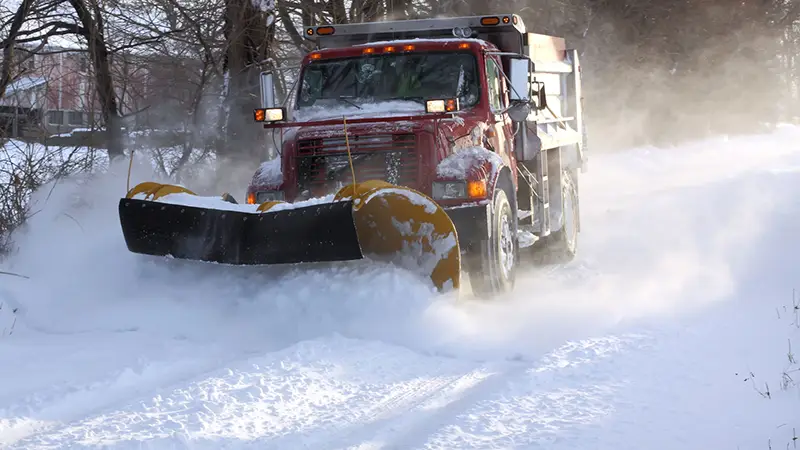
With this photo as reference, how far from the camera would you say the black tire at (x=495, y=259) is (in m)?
7.88

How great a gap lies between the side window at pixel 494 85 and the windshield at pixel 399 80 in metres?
0.19

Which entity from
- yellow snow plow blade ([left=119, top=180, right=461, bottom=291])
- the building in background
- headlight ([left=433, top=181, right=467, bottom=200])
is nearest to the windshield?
headlight ([left=433, top=181, right=467, bottom=200])

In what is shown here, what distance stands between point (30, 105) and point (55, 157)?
701mm

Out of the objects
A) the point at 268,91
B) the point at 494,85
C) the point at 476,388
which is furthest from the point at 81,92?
the point at 476,388

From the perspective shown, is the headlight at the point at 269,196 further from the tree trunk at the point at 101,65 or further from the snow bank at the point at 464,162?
the tree trunk at the point at 101,65

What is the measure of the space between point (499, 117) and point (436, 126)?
1.12 m

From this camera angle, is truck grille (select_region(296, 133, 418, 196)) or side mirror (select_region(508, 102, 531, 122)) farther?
side mirror (select_region(508, 102, 531, 122))

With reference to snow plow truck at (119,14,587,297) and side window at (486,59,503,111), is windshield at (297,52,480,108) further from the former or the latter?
side window at (486,59,503,111)

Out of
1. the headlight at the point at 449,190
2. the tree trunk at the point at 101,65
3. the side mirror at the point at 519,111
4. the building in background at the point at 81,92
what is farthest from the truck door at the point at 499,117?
the tree trunk at the point at 101,65

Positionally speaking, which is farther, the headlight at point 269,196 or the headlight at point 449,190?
the headlight at point 269,196

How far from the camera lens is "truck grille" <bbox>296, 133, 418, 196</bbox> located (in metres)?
8.04

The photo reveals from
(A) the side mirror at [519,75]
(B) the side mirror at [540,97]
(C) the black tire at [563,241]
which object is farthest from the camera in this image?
(C) the black tire at [563,241]

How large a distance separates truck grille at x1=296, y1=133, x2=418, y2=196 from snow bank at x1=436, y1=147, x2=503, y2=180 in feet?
0.81

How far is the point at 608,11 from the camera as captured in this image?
Result: 29922 millimetres
